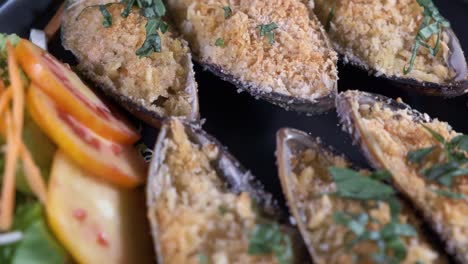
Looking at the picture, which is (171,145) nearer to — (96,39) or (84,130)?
(84,130)

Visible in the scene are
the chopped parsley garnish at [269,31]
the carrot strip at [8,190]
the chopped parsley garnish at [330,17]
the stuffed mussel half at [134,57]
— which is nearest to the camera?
the carrot strip at [8,190]

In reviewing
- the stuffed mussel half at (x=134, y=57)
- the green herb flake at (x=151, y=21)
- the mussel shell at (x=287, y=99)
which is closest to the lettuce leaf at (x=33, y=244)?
the stuffed mussel half at (x=134, y=57)

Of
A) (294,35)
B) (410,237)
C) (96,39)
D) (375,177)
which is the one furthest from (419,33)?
(96,39)

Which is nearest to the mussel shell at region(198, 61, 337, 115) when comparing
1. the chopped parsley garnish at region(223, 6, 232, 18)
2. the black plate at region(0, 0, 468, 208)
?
the black plate at region(0, 0, 468, 208)

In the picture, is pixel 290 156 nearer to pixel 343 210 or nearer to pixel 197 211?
pixel 343 210

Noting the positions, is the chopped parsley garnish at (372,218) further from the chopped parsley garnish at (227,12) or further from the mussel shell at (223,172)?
the chopped parsley garnish at (227,12)

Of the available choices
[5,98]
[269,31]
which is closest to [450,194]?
[269,31]

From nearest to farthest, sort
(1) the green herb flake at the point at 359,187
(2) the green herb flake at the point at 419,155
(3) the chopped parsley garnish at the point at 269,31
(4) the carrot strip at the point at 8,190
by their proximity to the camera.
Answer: (4) the carrot strip at the point at 8,190, (1) the green herb flake at the point at 359,187, (2) the green herb flake at the point at 419,155, (3) the chopped parsley garnish at the point at 269,31
